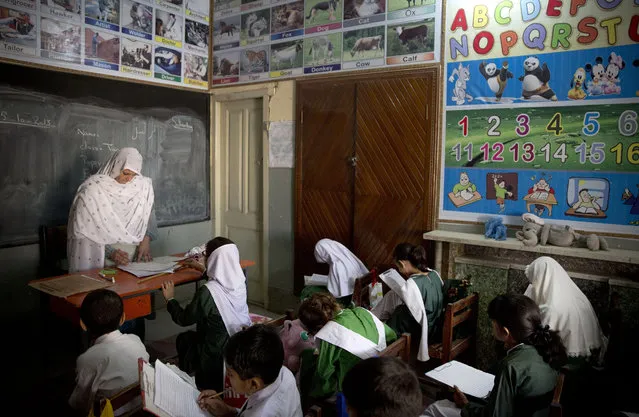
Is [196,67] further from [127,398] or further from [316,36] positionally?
[127,398]

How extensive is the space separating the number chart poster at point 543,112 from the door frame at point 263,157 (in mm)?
2042

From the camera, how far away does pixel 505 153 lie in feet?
12.1

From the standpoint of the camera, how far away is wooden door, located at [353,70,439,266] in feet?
13.2

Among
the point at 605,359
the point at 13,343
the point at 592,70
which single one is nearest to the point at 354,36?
the point at 592,70

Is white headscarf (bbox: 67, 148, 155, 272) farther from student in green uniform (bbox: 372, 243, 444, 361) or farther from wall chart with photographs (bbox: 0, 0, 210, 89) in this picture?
student in green uniform (bbox: 372, 243, 444, 361)

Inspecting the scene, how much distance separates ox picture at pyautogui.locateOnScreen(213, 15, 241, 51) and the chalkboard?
0.67m

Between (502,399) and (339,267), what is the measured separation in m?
2.11

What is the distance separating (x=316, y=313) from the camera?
258cm

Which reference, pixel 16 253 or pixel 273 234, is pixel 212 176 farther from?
pixel 16 253

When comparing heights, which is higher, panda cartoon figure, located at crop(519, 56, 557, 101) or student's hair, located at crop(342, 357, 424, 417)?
panda cartoon figure, located at crop(519, 56, 557, 101)

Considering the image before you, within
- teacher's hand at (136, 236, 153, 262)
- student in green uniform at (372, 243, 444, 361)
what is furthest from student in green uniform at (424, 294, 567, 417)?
teacher's hand at (136, 236, 153, 262)

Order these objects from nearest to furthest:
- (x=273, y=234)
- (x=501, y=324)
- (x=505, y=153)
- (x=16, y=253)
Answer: (x=501, y=324) < (x=505, y=153) < (x=16, y=253) < (x=273, y=234)

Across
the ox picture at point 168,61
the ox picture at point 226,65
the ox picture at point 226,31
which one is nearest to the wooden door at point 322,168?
the ox picture at point 226,65

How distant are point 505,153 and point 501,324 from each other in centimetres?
196
